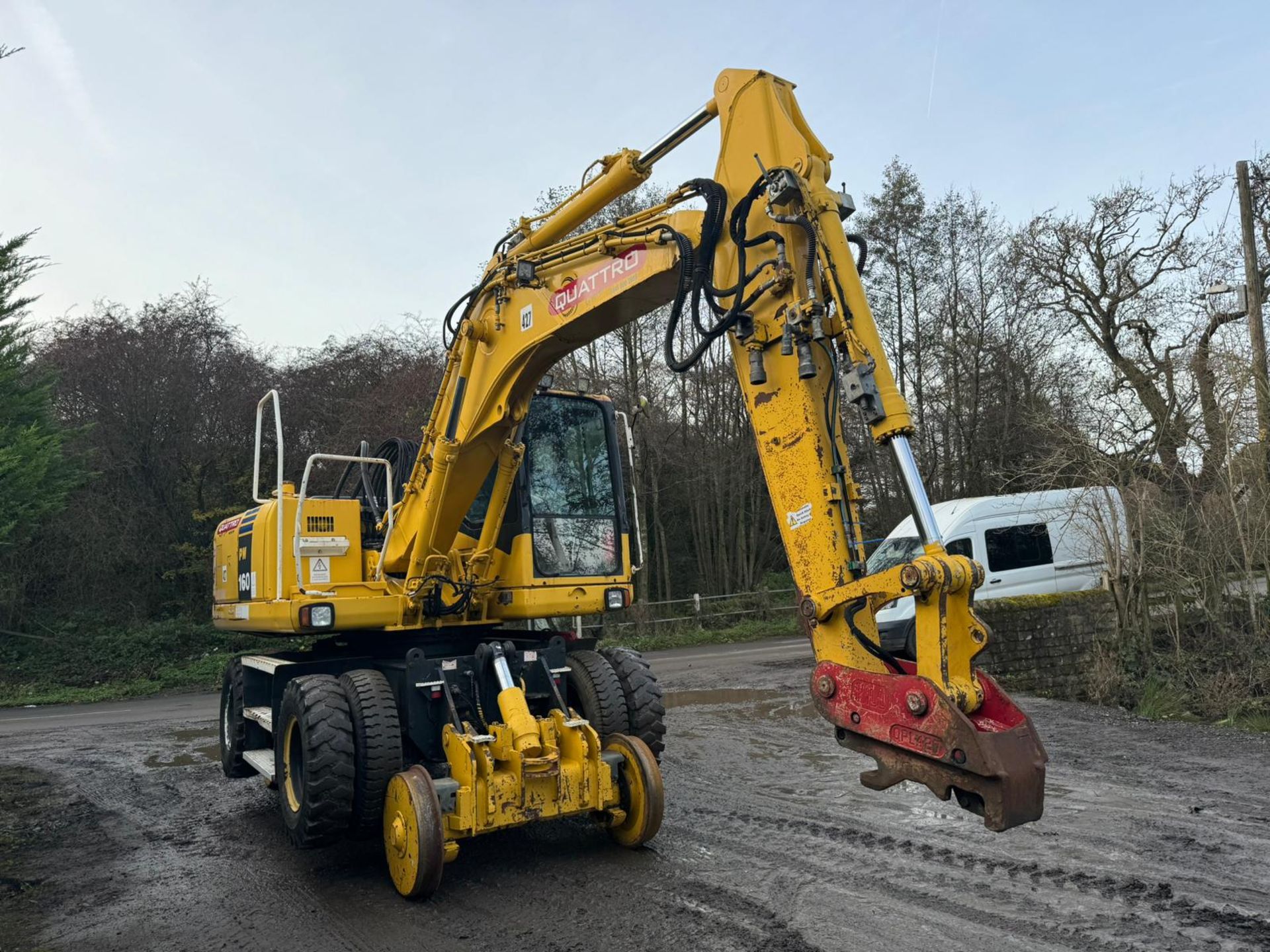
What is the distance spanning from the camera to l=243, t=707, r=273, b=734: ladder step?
6617mm

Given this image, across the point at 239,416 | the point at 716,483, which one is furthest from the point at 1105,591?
the point at 239,416

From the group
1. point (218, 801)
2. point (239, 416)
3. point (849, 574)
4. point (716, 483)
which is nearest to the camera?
point (849, 574)

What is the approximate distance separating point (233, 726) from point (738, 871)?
15.7 ft

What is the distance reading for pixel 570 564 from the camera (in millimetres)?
6441

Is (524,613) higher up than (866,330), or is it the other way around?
(866,330)

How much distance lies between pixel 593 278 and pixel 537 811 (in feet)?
9.52

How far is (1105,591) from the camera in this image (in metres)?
10.1

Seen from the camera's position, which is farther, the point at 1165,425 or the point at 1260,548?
the point at 1165,425

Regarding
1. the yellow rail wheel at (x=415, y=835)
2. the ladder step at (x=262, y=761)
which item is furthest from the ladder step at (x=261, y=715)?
the yellow rail wheel at (x=415, y=835)

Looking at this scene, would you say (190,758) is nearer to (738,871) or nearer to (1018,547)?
(738,871)

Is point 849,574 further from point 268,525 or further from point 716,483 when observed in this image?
point 716,483

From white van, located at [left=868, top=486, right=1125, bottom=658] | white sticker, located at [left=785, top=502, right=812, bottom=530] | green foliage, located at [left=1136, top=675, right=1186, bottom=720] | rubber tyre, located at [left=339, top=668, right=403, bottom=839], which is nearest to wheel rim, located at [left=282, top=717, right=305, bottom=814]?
rubber tyre, located at [left=339, top=668, right=403, bottom=839]

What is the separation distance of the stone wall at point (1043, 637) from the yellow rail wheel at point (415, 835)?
7.45 metres

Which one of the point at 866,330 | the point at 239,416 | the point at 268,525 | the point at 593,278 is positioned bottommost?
the point at 268,525
